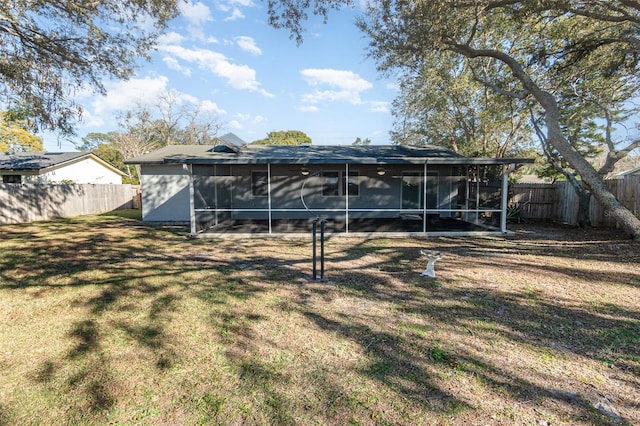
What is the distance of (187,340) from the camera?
3.32 m

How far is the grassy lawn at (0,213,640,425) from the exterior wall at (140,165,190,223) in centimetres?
658

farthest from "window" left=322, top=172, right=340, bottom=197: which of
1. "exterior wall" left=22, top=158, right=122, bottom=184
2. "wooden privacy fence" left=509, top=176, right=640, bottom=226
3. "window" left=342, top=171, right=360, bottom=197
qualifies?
"exterior wall" left=22, top=158, right=122, bottom=184

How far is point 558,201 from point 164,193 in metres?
15.4

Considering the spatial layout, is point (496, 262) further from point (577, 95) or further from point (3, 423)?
point (577, 95)

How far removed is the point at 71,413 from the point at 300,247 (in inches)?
233

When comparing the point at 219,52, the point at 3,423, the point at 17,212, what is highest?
the point at 219,52

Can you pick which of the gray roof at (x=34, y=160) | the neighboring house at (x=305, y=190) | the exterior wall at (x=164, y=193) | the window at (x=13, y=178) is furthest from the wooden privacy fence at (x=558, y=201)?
the window at (x=13, y=178)

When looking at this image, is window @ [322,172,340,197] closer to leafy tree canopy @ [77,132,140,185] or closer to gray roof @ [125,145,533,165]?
gray roof @ [125,145,533,165]

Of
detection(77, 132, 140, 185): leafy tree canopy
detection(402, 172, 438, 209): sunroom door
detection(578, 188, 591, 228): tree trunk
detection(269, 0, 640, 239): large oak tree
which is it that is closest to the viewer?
detection(269, 0, 640, 239): large oak tree

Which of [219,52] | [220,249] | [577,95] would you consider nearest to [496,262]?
[220,249]

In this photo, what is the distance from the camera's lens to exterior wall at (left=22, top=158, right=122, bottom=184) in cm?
1802

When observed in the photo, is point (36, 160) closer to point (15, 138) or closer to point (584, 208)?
point (15, 138)

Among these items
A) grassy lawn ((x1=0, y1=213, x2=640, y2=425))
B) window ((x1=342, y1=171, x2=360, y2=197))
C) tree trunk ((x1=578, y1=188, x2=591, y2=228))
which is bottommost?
grassy lawn ((x1=0, y1=213, x2=640, y2=425))

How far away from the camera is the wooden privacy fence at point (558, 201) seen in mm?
10297
